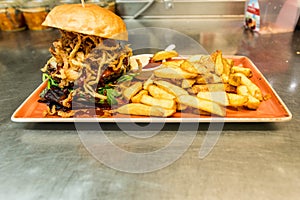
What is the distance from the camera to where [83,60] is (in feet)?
3.60

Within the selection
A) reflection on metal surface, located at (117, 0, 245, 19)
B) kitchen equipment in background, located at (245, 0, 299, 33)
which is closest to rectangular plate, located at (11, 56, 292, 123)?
kitchen equipment in background, located at (245, 0, 299, 33)

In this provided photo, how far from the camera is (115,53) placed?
3.76 feet

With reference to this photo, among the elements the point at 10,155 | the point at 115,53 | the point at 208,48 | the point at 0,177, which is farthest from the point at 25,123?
the point at 208,48

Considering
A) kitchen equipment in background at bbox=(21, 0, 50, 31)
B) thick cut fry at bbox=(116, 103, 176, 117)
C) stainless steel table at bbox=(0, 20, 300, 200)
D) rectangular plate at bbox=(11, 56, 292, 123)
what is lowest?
stainless steel table at bbox=(0, 20, 300, 200)

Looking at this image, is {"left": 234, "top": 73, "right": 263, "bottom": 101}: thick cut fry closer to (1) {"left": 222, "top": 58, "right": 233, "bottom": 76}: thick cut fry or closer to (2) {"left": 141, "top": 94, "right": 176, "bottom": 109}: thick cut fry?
(1) {"left": 222, "top": 58, "right": 233, "bottom": 76}: thick cut fry

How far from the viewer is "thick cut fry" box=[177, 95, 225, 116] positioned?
3.11 feet

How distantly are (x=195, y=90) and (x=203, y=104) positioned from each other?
0.47 ft

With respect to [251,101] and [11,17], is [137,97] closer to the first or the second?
[251,101]

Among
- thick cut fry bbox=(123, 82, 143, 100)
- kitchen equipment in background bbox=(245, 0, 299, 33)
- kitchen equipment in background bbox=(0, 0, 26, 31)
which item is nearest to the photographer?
thick cut fry bbox=(123, 82, 143, 100)

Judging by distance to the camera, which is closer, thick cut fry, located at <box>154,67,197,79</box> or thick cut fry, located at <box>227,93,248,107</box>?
thick cut fry, located at <box>227,93,248,107</box>

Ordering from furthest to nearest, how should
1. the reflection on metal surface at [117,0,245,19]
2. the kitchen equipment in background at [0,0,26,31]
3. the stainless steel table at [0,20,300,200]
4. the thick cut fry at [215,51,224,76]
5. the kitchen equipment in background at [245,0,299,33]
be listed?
the reflection on metal surface at [117,0,245,19] < the kitchen equipment in background at [0,0,26,31] < the kitchen equipment in background at [245,0,299,33] < the thick cut fry at [215,51,224,76] < the stainless steel table at [0,20,300,200]

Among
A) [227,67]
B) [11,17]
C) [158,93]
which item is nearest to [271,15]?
[227,67]

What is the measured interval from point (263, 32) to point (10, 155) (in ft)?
7.40

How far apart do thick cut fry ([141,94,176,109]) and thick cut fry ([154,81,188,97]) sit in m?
0.06
